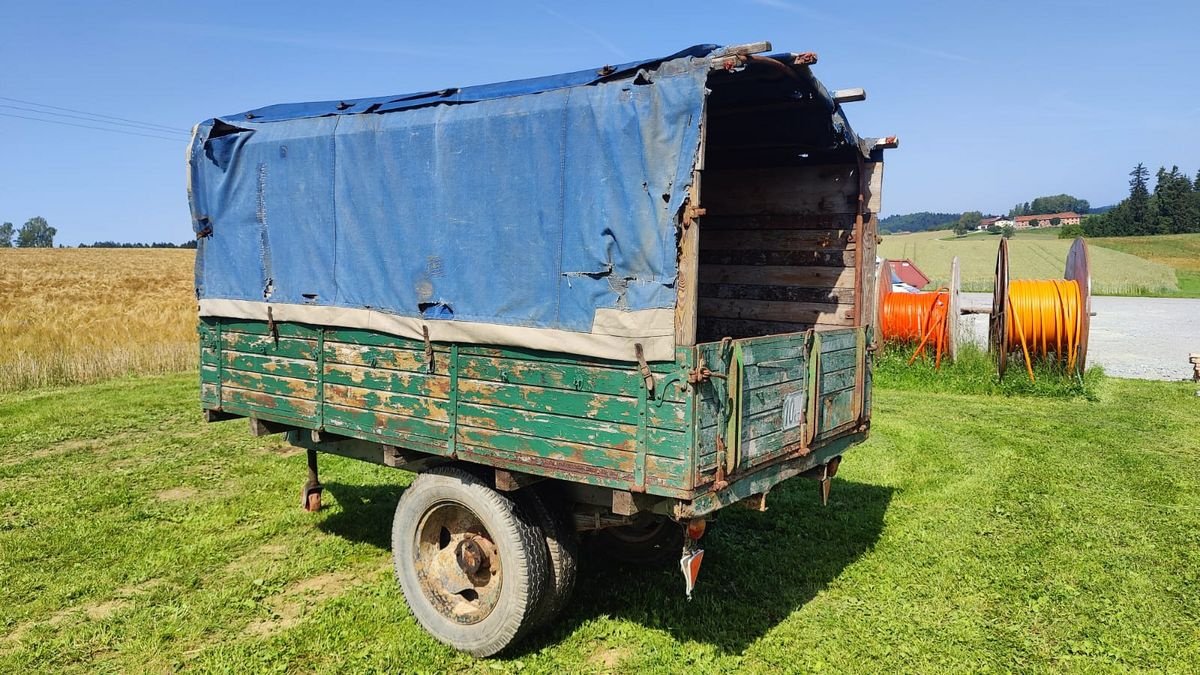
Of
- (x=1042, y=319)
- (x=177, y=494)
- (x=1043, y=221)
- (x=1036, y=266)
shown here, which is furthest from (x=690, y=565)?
(x=1043, y=221)

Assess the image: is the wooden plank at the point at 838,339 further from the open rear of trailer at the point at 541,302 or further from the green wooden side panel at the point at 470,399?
the green wooden side panel at the point at 470,399

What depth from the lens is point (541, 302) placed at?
4332mm

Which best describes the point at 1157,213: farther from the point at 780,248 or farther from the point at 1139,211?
the point at 780,248

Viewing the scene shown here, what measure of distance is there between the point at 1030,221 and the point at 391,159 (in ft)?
511

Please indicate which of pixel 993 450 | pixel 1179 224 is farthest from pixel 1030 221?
pixel 993 450

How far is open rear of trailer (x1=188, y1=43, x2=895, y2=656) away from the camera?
13.0ft

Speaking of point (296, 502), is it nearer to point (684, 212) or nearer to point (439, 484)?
point (439, 484)

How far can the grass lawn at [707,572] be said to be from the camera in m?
4.84

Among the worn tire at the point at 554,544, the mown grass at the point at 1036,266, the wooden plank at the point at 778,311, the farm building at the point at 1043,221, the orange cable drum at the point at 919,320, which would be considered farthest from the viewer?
the farm building at the point at 1043,221

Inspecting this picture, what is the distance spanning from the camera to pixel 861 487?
26.5 feet

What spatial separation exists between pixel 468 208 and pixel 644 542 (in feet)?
8.91

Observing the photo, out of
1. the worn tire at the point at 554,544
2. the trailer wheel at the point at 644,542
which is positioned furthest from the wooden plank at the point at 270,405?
the trailer wheel at the point at 644,542

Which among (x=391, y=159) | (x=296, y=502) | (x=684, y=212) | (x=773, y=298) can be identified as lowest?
(x=296, y=502)

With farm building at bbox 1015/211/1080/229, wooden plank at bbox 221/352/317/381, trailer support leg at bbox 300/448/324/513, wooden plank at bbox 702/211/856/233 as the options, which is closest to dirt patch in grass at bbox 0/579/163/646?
trailer support leg at bbox 300/448/324/513
